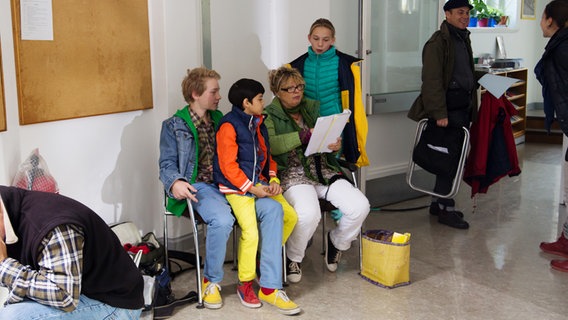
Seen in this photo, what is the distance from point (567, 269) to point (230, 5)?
248 cm

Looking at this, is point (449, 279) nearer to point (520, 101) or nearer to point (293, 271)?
point (293, 271)

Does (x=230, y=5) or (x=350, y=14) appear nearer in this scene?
(x=230, y=5)

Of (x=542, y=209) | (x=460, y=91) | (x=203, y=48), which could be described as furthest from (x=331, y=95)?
(x=542, y=209)

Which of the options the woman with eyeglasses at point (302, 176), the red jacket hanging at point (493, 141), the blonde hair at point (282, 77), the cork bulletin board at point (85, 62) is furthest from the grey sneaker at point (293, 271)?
the red jacket hanging at point (493, 141)

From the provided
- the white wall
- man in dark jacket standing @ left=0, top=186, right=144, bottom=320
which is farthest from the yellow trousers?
man in dark jacket standing @ left=0, top=186, right=144, bottom=320

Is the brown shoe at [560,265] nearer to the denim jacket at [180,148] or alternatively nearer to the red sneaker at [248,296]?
the red sneaker at [248,296]

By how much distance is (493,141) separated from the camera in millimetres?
4719

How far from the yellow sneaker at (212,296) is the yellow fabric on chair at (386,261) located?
32.8 inches

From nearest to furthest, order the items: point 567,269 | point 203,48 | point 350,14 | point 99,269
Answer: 1. point 99,269
2. point 567,269
3. point 203,48
4. point 350,14

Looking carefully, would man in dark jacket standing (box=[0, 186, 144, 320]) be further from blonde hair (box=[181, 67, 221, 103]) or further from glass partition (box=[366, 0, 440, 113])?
glass partition (box=[366, 0, 440, 113])

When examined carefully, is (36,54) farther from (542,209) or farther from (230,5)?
(542,209)

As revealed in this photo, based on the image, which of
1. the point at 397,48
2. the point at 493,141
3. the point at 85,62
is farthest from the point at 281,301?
the point at 397,48

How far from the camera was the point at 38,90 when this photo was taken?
3221mm

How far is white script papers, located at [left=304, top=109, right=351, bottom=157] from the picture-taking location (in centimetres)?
351
